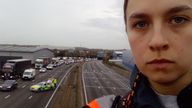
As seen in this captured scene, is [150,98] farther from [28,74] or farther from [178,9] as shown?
[28,74]

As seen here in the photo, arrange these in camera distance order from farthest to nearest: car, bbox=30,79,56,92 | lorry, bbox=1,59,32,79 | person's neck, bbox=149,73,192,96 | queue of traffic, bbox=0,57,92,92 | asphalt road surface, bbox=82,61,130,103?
1. lorry, bbox=1,59,32,79
2. queue of traffic, bbox=0,57,92,92
3. car, bbox=30,79,56,92
4. asphalt road surface, bbox=82,61,130,103
5. person's neck, bbox=149,73,192,96

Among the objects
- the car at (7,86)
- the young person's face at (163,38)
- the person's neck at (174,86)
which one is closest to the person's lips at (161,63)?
the young person's face at (163,38)

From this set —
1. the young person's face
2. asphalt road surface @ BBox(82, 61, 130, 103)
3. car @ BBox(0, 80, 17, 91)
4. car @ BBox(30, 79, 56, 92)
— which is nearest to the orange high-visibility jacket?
the young person's face

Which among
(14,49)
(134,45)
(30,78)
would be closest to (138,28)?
(134,45)

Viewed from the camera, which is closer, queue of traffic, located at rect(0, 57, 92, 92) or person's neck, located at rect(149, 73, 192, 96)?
person's neck, located at rect(149, 73, 192, 96)

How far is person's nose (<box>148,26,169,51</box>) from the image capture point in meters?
1.64

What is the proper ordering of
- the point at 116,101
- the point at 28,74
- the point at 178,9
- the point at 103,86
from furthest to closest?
the point at 28,74, the point at 103,86, the point at 116,101, the point at 178,9

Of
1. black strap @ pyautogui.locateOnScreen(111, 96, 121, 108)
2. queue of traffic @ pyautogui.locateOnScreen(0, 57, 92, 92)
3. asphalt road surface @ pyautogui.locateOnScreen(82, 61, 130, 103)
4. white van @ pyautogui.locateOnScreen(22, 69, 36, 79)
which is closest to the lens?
black strap @ pyautogui.locateOnScreen(111, 96, 121, 108)

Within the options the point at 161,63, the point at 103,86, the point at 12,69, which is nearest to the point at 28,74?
the point at 12,69

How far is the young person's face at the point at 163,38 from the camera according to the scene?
164 cm

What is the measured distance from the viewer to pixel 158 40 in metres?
1.65

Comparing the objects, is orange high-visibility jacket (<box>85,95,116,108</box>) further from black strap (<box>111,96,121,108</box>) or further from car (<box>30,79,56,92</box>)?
car (<box>30,79,56,92</box>)

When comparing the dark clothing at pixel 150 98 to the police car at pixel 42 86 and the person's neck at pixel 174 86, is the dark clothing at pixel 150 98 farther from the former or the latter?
the police car at pixel 42 86

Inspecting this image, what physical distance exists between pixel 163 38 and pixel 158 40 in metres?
0.04
